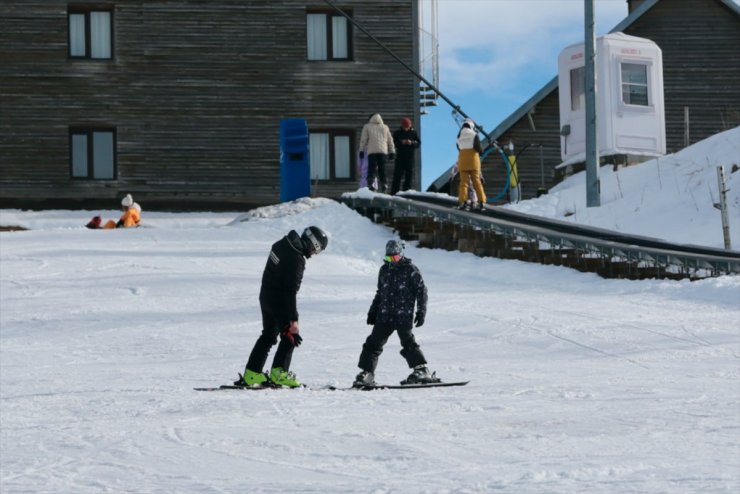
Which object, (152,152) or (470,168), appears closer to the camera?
(470,168)

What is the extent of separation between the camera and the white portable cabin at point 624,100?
96.7 feet

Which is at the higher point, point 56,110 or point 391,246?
point 56,110

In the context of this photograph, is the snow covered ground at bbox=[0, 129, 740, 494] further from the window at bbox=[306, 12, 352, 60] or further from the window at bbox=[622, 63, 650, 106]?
the window at bbox=[306, 12, 352, 60]

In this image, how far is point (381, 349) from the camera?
37.3ft

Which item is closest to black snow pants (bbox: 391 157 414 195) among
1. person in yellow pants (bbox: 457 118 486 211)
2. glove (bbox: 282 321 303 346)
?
person in yellow pants (bbox: 457 118 486 211)

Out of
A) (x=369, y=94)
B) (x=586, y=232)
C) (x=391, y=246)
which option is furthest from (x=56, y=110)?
(x=391, y=246)

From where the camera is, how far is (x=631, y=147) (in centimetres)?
2959

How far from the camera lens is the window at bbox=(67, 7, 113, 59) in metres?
31.7

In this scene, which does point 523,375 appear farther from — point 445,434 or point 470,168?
point 470,168

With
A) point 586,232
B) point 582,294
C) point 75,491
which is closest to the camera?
point 75,491

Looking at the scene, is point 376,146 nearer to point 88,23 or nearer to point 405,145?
point 405,145

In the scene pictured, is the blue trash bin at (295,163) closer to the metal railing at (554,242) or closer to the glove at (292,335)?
the metal railing at (554,242)

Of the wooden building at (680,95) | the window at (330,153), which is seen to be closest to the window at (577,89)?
the wooden building at (680,95)

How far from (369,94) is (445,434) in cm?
2350
